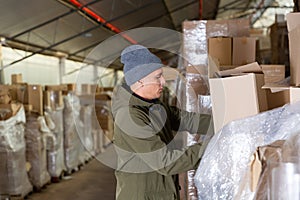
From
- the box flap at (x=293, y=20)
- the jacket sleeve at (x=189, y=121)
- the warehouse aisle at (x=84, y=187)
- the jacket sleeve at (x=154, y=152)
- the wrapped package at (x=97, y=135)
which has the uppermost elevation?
the box flap at (x=293, y=20)

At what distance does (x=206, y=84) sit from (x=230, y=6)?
342 inches

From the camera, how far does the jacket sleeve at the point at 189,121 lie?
1.84 m

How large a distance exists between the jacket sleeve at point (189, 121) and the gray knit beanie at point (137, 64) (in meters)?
0.27

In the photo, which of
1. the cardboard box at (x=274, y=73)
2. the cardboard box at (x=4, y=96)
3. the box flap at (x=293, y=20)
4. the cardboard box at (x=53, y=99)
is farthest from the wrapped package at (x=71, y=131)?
the box flap at (x=293, y=20)

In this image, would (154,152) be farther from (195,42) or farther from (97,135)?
(97,135)

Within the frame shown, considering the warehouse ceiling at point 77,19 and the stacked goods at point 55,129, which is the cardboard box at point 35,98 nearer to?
the stacked goods at point 55,129

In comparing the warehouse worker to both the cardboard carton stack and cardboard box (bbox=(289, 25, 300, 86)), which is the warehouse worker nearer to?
cardboard box (bbox=(289, 25, 300, 86))

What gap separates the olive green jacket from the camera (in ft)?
4.88

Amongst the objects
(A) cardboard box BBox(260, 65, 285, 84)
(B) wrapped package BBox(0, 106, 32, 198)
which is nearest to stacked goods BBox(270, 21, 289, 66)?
(A) cardboard box BBox(260, 65, 285, 84)

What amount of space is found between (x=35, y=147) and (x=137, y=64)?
3068 millimetres

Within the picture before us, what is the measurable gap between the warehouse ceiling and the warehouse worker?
293 cm

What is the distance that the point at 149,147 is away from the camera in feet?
4.91

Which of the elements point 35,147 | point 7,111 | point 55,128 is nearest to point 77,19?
point 55,128

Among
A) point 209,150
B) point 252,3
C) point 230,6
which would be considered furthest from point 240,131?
point 252,3
